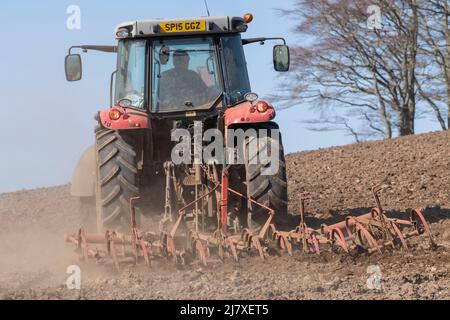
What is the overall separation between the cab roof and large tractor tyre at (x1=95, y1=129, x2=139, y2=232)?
3.33ft

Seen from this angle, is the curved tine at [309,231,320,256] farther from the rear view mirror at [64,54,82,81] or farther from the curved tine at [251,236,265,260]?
the rear view mirror at [64,54,82,81]

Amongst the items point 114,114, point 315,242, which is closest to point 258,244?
point 315,242

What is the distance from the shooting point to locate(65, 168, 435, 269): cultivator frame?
278 inches

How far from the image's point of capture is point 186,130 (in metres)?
8.21

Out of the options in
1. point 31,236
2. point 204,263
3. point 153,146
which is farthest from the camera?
point 31,236

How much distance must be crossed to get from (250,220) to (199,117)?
1.06 metres

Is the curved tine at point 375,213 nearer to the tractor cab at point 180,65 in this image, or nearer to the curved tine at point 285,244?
the curved tine at point 285,244

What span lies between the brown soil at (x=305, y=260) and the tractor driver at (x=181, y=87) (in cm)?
163

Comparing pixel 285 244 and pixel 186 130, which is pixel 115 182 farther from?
pixel 285 244

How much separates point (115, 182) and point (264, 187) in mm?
1256

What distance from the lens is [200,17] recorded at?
28.2ft

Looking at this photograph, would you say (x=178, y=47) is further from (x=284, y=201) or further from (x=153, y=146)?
(x=284, y=201)
